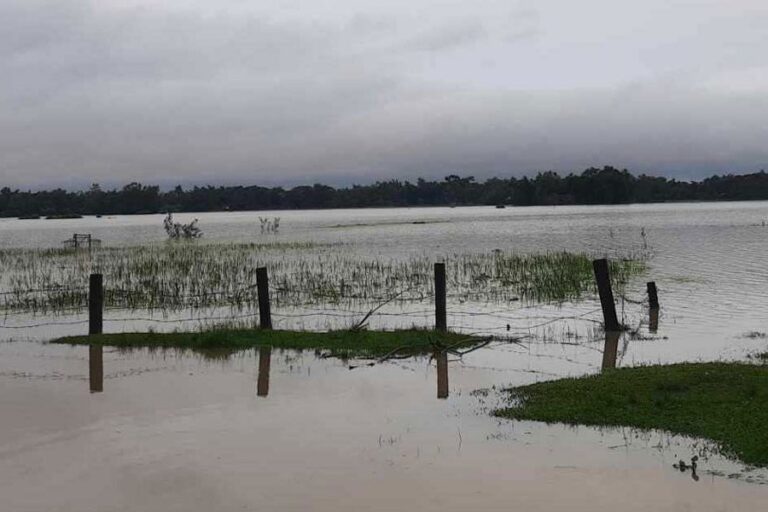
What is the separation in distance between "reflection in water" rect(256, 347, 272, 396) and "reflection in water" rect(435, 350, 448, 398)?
2561mm

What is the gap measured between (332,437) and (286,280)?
19.2 metres

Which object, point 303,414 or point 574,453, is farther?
point 303,414

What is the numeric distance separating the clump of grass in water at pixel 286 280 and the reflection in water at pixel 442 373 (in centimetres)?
865

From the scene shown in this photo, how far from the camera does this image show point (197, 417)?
33.7 ft

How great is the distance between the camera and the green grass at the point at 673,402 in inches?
331

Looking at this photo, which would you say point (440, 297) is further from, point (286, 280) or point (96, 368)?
point (286, 280)

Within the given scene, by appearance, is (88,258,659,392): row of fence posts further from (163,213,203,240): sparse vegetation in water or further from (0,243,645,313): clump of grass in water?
(163,213,203,240): sparse vegetation in water

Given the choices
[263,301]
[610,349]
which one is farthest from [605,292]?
[263,301]

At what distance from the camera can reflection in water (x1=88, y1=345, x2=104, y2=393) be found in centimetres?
1220

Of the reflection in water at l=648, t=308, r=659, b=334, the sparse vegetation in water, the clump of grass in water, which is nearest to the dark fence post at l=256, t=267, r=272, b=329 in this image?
the clump of grass in water

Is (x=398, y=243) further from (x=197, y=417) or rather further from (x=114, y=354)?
(x=197, y=417)

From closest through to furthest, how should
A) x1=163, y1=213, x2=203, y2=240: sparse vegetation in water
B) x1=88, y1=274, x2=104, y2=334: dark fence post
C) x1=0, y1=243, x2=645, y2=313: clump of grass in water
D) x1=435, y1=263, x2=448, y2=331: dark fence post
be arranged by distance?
1. x1=435, y1=263, x2=448, y2=331: dark fence post
2. x1=88, y1=274, x2=104, y2=334: dark fence post
3. x1=0, y1=243, x2=645, y2=313: clump of grass in water
4. x1=163, y1=213, x2=203, y2=240: sparse vegetation in water

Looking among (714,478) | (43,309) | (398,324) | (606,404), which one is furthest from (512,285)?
(714,478)

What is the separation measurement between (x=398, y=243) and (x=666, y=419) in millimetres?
44078
